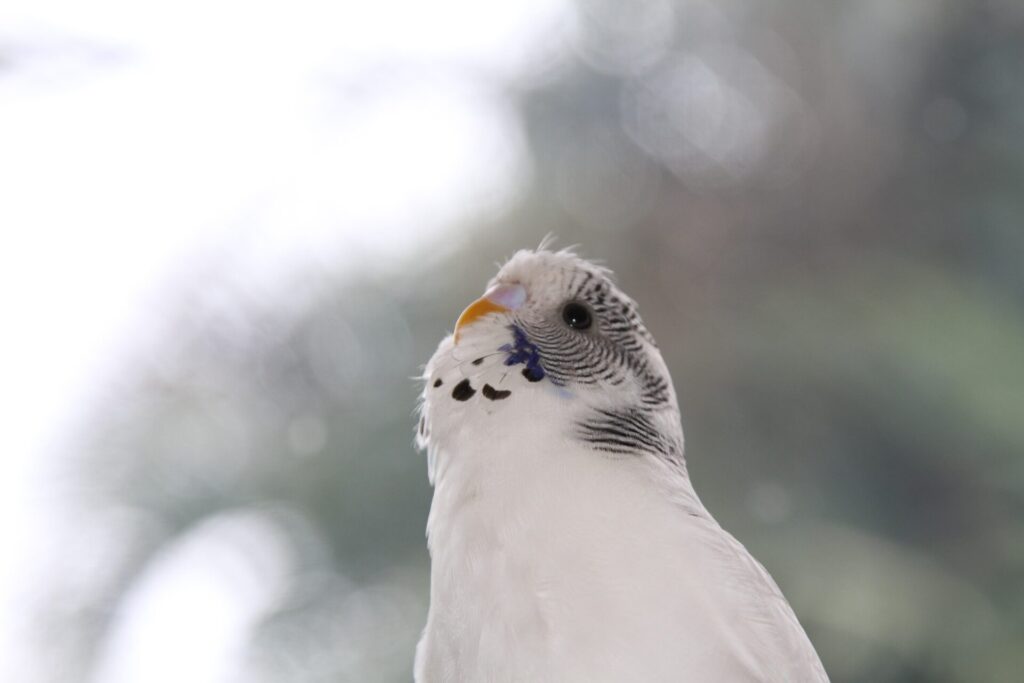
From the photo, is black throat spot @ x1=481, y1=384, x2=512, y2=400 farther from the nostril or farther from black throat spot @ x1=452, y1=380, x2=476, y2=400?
the nostril

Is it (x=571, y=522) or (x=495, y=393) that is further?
(x=495, y=393)

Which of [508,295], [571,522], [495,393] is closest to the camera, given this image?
[571,522]

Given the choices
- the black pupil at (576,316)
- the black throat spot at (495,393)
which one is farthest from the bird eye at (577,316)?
the black throat spot at (495,393)

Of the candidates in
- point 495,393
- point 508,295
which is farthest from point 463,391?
point 508,295

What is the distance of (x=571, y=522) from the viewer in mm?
1133

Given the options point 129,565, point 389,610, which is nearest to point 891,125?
point 389,610

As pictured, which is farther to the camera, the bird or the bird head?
the bird head

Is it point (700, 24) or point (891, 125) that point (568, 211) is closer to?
point (700, 24)

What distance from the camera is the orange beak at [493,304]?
130cm

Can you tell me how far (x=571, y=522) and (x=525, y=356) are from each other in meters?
0.24

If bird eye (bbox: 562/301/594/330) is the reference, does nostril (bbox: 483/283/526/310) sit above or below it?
above

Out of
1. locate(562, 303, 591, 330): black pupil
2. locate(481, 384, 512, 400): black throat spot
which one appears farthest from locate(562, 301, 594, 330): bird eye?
locate(481, 384, 512, 400): black throat spot

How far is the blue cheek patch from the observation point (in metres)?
1.26

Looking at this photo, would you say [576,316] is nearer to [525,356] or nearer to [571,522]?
[525,356]
